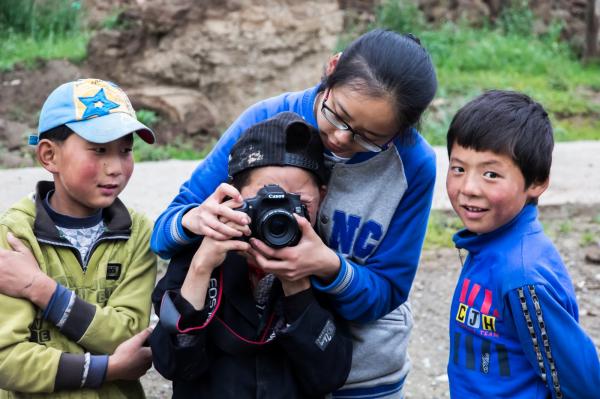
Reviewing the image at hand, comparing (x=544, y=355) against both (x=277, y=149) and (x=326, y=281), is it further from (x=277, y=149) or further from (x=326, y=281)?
(x=277, y=149)

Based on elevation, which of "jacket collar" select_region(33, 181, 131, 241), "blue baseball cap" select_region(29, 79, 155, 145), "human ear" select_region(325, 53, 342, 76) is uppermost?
"human ear" select_region(325, 53, 342, 76)

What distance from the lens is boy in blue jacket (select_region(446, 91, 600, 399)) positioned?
2.22m

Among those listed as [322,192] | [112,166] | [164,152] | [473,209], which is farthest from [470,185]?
[164,152]

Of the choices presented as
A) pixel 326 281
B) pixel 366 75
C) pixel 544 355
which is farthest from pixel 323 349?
pixel 366 75

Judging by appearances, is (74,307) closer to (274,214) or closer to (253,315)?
(253,315)

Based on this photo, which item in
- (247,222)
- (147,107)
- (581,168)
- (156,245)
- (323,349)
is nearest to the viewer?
(247,222)

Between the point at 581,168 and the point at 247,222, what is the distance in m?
4.80

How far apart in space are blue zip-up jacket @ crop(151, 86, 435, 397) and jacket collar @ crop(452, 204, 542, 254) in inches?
6.8

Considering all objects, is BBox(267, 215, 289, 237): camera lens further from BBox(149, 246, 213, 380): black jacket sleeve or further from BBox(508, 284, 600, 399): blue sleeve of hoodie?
BBox(508, 284, 600, 399): blue sleeve of hoodie

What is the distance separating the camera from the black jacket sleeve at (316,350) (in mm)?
2266

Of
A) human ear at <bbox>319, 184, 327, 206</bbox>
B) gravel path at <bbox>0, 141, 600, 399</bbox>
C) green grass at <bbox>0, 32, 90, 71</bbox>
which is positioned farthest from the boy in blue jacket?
green grass at <bbox>0, 32, 90, 71</bbox>

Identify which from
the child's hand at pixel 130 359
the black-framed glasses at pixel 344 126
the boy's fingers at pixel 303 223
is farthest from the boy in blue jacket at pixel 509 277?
the child's hand at pixel 130 359

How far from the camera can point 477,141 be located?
2365 mm

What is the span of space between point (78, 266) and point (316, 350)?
0.77 metres
